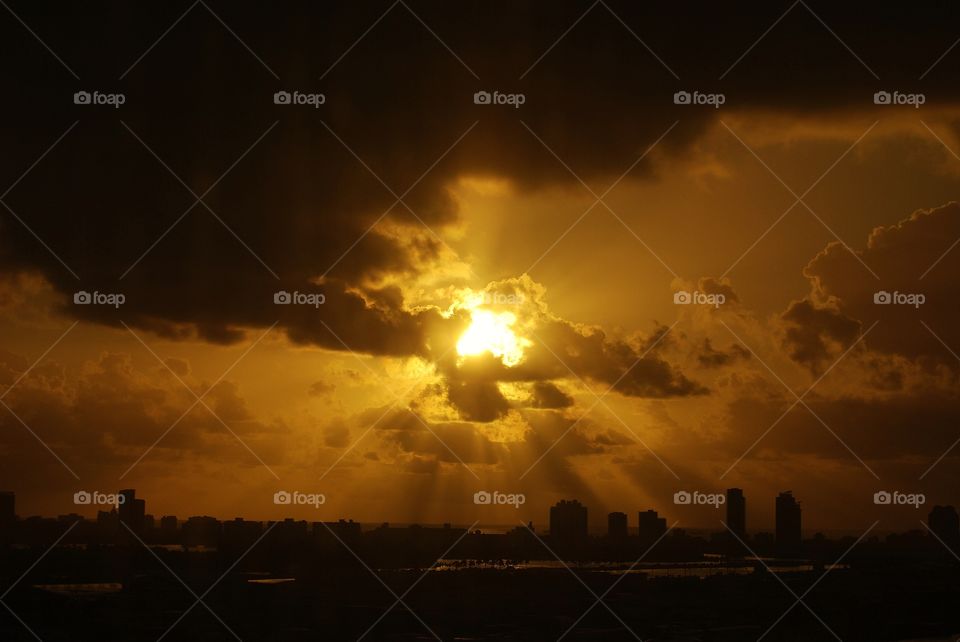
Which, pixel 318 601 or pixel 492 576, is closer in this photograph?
pixel 318 601

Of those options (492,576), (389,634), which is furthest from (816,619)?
(389,634)

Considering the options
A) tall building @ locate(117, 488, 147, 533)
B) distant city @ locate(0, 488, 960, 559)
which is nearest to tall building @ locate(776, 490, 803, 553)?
distant city @ locate(0, 488, 960, 559)

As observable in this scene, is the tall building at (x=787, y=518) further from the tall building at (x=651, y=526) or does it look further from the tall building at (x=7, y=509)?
the tall building at (x=7, y=509)

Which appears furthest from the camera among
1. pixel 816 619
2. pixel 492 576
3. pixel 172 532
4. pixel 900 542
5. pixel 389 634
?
pixel 900 542

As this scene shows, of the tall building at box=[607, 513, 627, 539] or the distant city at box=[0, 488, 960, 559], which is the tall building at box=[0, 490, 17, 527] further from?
the tall building at box=[607, 513, 627, 539]

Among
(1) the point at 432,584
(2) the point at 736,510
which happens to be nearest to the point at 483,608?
(1) the point at 432,584

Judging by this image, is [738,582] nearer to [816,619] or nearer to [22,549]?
[816,619]

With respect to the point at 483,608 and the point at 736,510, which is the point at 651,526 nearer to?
the point at 736,510
